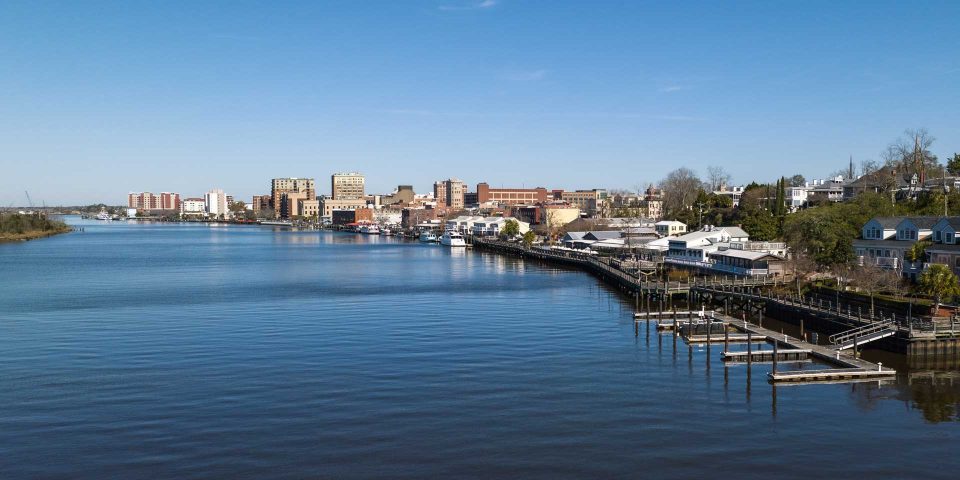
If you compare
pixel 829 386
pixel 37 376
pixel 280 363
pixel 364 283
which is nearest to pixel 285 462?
pixel 280 363

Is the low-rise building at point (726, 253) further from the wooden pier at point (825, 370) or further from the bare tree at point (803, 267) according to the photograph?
the wooden pier at point (825, 370)

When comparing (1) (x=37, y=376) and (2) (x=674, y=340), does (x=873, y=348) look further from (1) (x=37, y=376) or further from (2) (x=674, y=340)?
(1) (x=37, y=376)

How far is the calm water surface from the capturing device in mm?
23641

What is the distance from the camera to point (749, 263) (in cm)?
6194

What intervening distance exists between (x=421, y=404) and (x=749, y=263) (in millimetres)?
40447

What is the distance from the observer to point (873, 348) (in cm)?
3859

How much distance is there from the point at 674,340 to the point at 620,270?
37.0 m

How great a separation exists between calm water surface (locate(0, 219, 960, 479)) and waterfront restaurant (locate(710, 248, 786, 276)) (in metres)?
14.8

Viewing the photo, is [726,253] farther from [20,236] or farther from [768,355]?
[20,236]

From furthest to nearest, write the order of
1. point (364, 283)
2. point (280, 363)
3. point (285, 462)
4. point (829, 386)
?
1. point (364, 283)
2. point (280, 363)
3. point (829, 386)
4. point (285, 462)

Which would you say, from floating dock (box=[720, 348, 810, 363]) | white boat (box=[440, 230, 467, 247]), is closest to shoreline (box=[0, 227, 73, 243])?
white boat (box=[440, 230, 467, 247])

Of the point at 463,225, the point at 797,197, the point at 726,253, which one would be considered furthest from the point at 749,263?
the point at 463,225

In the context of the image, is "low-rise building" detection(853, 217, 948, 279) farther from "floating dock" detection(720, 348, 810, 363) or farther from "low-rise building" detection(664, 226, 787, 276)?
"floating dock" detection(720, 348, 810, 363)

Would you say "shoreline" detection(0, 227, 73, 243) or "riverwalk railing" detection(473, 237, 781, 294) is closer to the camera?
"riverwalk railing" detection(473, 237, 781, 294)
